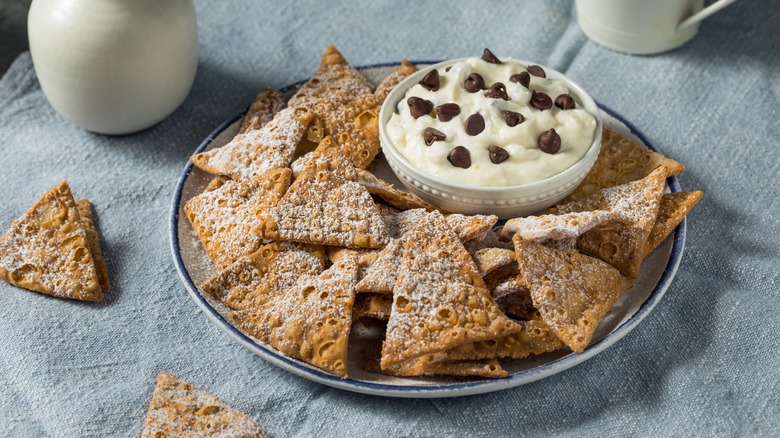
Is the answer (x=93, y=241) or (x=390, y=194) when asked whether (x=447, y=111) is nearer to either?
(x=390, y=194)

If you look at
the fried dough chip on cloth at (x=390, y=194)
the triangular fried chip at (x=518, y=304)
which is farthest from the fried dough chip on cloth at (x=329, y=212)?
the triangular fried chip at (x=518, y=304)

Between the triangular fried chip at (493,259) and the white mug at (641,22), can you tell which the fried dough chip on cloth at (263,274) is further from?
the white mug at (641,22)

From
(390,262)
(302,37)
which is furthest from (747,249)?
(302,37)

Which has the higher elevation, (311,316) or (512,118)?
(512,118)

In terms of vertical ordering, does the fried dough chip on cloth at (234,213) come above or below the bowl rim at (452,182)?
below

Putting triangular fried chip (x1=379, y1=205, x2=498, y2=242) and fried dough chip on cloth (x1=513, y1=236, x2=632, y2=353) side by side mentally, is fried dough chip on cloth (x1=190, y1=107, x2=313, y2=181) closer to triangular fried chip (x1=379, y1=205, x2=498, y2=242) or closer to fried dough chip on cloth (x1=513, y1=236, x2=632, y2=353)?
triangular fried chip (x1=379, y1=205, x2=498, y2=242)

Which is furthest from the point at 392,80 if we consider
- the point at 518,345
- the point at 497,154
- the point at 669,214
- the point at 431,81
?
the point at 518,345

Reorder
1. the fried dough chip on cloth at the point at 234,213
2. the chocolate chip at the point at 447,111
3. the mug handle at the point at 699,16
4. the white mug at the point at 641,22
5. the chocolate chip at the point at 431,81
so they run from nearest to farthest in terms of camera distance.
Answer: 1. the fried dough chip on cloth at the point at 234,213
2. the chocolate chip at the point at 447,111
3. the chocolate chip at the point at 431,81
4. the mug handle at the point at 699,16
5. the white mug at the point at 641,22
